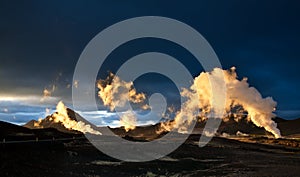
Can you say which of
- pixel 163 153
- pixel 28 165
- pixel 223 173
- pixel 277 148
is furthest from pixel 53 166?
pixel 277 148

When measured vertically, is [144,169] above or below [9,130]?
below

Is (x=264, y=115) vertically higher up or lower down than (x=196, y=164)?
higher up

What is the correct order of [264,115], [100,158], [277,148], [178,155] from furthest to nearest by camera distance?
[264,115] < [277,148] < [178,155] < [100,158]

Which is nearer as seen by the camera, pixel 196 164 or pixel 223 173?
pixel 223 173

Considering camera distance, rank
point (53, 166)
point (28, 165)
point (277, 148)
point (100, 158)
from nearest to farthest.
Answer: point (28, 165), point (53, 166), point (100, 158), point (277, 148)

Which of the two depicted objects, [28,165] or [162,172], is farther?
[162,172]

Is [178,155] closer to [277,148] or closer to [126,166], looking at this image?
[126,166]

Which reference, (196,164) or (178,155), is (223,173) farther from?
(178,155)

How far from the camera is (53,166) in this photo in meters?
51.4

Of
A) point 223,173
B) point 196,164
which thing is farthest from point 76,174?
point 196,164

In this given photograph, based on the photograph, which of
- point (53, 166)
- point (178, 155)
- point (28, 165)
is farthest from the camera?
point (178, 155)

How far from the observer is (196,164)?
6975cm

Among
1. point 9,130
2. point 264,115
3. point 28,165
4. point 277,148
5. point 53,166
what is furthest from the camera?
point 264,115

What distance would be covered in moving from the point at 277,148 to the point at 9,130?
87958 millimetres
